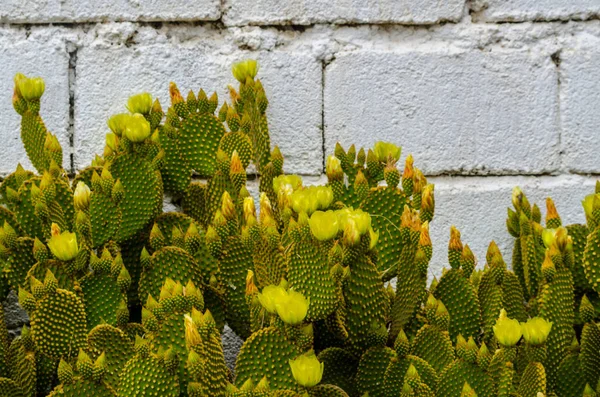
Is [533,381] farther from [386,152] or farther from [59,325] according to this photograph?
[59,325]

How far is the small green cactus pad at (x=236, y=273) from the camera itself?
2.18m

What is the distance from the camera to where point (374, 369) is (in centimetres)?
205

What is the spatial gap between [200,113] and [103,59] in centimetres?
44

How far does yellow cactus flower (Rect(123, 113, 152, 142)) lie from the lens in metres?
2.26

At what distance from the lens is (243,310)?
86.0 inches

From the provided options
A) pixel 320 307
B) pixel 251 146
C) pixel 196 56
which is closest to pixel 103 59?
pixel 196 56

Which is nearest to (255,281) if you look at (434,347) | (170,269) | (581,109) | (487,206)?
(170,269)

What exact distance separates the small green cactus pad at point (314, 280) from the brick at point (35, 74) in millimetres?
1170

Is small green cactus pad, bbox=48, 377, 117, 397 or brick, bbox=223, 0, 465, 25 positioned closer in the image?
small green cactus pad, bbox=48, 377, 117, 397

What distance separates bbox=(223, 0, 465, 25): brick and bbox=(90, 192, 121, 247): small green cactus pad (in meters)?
0.81

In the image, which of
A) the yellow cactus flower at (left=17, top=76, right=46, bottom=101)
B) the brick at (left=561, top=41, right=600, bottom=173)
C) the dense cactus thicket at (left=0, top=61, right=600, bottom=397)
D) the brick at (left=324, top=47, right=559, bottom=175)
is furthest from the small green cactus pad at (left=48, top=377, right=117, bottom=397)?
the brick at (left=561, top=41, right=600, bottom=173)

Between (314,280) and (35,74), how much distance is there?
1.35 metres

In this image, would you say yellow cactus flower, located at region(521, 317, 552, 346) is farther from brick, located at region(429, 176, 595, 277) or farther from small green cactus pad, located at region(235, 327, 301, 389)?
brick, located at region(429, 176, 595, 277)

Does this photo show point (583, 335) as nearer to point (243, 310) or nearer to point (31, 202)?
point (243, 310)
